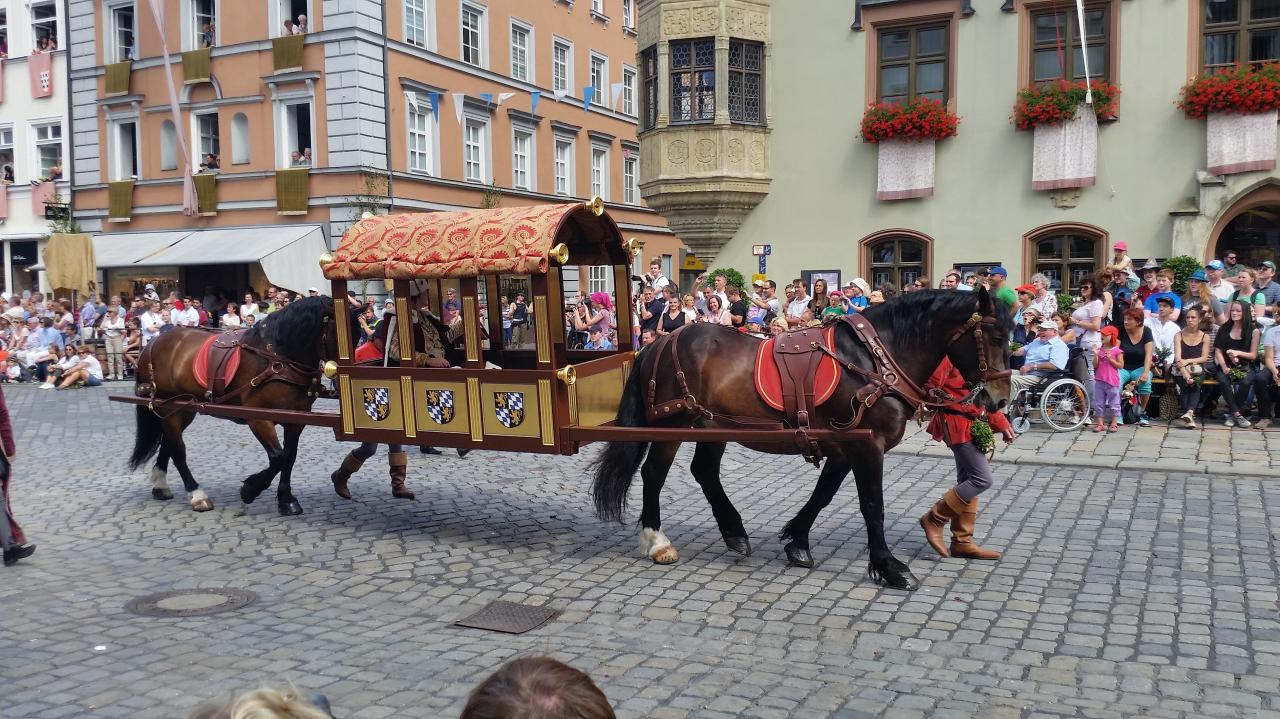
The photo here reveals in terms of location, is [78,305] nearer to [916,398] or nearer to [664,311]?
[664,311]

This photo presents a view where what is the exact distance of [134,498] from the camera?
375 inches

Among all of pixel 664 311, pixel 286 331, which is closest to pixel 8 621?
pixel 286 331

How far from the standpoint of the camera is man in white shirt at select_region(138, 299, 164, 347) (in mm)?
22859

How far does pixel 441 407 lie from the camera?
7.63 m

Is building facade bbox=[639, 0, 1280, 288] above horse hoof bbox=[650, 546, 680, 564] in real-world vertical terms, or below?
above

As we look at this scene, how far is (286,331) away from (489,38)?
25.6m

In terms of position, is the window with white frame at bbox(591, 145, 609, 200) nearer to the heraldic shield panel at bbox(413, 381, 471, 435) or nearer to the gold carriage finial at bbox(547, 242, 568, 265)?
the heraldic shield panel at bbox(413, 381, 471, 435)

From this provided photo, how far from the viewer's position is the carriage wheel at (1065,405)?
43.2ft

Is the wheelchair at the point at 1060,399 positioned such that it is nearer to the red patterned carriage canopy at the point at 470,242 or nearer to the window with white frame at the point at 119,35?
the red patterned carriage canopy at the point at 470,242

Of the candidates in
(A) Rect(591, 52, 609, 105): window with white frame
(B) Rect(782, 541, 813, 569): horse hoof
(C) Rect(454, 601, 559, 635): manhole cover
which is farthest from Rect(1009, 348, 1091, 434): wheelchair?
(A) Rect(591, 52, 609, 105): window with white frame

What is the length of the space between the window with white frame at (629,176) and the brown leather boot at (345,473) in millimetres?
32367

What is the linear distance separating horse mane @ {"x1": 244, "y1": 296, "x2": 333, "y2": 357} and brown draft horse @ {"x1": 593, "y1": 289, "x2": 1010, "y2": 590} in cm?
288

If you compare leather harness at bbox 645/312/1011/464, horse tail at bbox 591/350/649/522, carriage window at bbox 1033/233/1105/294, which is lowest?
horse tail at bbox 591/350/649/522

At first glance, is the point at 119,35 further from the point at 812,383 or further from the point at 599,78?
the point at 812,383
